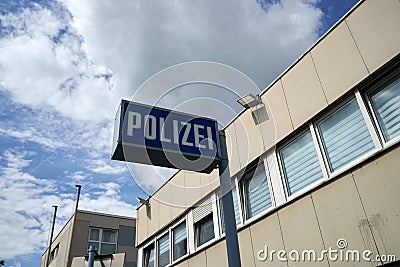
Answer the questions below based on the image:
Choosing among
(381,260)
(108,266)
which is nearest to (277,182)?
(381,260)

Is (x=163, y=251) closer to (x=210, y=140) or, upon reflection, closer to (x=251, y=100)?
(x=251, y=100)

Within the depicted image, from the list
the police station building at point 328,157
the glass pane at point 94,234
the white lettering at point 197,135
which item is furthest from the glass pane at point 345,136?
the glass pane at point 94,234

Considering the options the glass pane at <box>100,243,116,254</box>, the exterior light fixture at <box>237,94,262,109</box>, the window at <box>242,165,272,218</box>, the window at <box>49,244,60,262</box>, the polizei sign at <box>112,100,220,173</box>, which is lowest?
the polizei sign at <box>112,100,220,173</box>

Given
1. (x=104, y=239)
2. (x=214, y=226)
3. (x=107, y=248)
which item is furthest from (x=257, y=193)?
(x=104, y=239)

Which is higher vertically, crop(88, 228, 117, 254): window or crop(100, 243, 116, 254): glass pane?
crop(88, 228, 117, 254): window

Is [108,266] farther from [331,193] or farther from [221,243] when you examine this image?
[331,193]

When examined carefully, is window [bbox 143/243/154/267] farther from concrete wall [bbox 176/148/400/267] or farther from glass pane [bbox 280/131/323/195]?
glass pane [bbox 280/131/323/195]

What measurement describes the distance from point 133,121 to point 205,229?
5.53 metres

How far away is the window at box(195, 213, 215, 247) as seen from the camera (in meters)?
8.05

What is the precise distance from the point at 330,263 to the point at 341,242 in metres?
0.35

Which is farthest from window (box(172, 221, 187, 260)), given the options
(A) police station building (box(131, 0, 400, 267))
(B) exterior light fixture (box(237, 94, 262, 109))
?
(B) exterior light fixture (box(237, 94, 262, 109))

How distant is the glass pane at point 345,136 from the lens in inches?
195

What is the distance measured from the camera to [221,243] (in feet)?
24.0

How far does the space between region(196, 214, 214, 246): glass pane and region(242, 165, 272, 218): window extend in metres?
1.47
